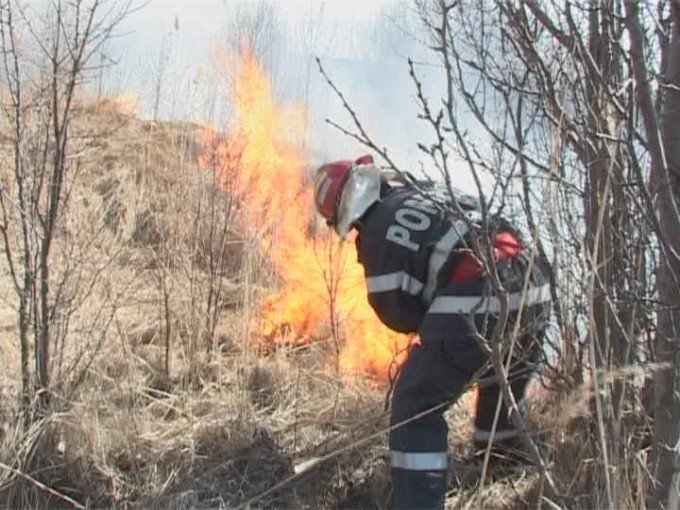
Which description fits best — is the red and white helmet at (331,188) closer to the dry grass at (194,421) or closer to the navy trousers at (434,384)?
the navy trousers at (434,384)

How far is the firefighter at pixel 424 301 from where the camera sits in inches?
140

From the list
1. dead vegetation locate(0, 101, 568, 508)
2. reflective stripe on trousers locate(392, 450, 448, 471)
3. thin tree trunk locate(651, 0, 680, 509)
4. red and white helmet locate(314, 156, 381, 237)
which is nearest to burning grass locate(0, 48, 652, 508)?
dead vegetation locate(0, 101, 568, 508)

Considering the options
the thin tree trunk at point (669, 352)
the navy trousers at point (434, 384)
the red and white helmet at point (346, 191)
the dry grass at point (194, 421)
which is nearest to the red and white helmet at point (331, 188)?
the red and white helmet at point (346, 191)

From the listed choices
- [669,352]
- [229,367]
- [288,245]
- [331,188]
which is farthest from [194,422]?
[669,352]

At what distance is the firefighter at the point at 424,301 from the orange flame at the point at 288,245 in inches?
45.9

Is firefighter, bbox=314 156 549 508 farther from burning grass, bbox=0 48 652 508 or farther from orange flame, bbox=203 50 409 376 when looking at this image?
orange flame, bbox=203 50 409 376

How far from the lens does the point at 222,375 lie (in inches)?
207

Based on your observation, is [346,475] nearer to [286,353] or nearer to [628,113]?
[286,353]

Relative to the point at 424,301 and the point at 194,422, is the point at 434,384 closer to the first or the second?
the point at 424,301

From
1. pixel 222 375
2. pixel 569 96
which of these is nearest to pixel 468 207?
pixel 569 96

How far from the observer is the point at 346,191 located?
4.06m

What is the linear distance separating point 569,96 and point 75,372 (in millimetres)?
3022

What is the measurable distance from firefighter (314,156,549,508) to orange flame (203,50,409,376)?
1.17 metres

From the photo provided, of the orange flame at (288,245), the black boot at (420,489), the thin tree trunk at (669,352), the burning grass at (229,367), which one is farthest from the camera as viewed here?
the orange flame at (288,245)
